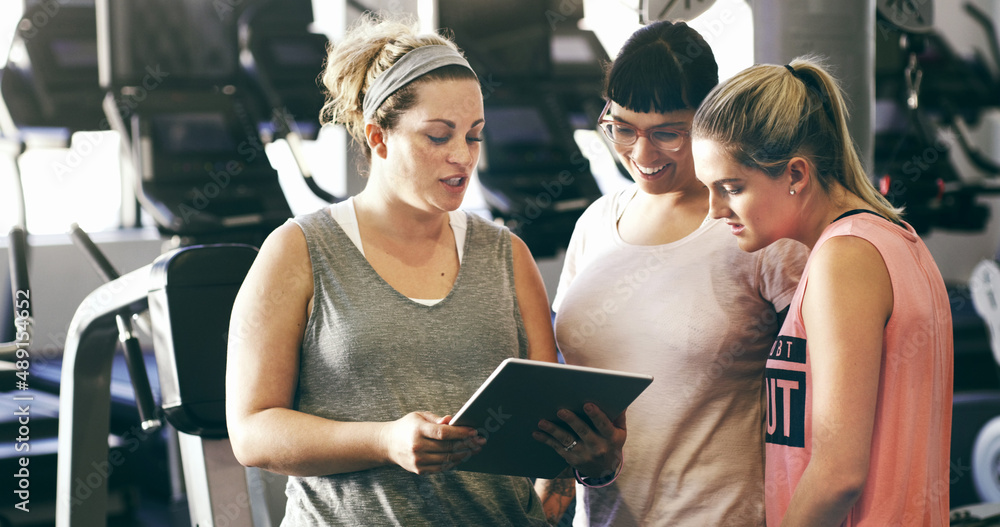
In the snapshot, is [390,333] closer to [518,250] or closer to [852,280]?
[518,250]

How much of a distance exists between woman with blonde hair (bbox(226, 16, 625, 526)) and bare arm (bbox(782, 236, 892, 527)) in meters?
0.30

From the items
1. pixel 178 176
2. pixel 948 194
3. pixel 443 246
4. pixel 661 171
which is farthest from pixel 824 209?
pixel 948 194

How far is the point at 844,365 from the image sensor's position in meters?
0.97

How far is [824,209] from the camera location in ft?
3.69

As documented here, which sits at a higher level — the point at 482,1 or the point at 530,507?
the point at 482,1

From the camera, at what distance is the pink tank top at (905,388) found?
982mm

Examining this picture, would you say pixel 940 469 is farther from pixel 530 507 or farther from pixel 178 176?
pixel 178 176

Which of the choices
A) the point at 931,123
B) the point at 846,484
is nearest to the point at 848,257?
the point at 846,484

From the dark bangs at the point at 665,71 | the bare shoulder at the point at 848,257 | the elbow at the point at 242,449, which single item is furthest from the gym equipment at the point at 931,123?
the elbow at the point at 242,449

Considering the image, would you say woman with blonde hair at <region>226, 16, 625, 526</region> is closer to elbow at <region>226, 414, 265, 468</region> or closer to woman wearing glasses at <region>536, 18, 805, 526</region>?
elbow at <region>226, 414, 265, 468</region>

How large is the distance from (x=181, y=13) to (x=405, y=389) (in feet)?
14.4

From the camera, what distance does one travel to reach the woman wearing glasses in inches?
49.2

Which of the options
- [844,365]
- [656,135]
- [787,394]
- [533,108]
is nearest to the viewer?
[844,365]

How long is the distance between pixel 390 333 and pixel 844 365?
0.61m
